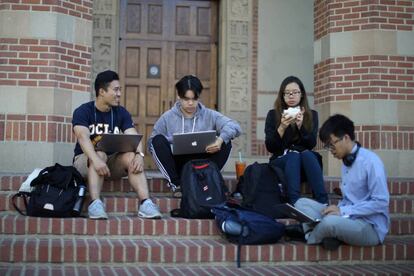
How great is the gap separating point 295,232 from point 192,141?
131cm

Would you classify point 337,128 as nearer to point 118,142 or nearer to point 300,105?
point 300,105

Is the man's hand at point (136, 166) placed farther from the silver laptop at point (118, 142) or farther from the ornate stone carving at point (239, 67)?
the ornate stone carving at point (239, 67)

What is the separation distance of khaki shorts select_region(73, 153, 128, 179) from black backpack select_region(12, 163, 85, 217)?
0.24 m

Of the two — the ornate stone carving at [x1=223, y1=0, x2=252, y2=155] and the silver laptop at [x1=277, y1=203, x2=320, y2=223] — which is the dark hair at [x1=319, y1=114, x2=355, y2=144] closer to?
the silver laptop at [x1=277, y1=203, x2=320, y2=223]

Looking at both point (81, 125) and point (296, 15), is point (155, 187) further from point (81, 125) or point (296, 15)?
point (296, 15)

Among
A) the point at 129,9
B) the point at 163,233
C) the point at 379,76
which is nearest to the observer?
the point at 163,233

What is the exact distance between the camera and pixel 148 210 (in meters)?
5.64

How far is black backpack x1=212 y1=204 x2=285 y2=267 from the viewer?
16.9ft

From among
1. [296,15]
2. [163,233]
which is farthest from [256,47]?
[163,233]

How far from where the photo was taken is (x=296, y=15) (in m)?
10.5

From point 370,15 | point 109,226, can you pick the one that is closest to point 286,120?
point 109,226

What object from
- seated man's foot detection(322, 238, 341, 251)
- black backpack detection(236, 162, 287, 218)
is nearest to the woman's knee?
black backpack detection(236, 162, 287, 218)

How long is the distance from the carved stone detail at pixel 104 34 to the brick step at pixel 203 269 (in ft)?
17.7

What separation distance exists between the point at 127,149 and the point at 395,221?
2.70 m
